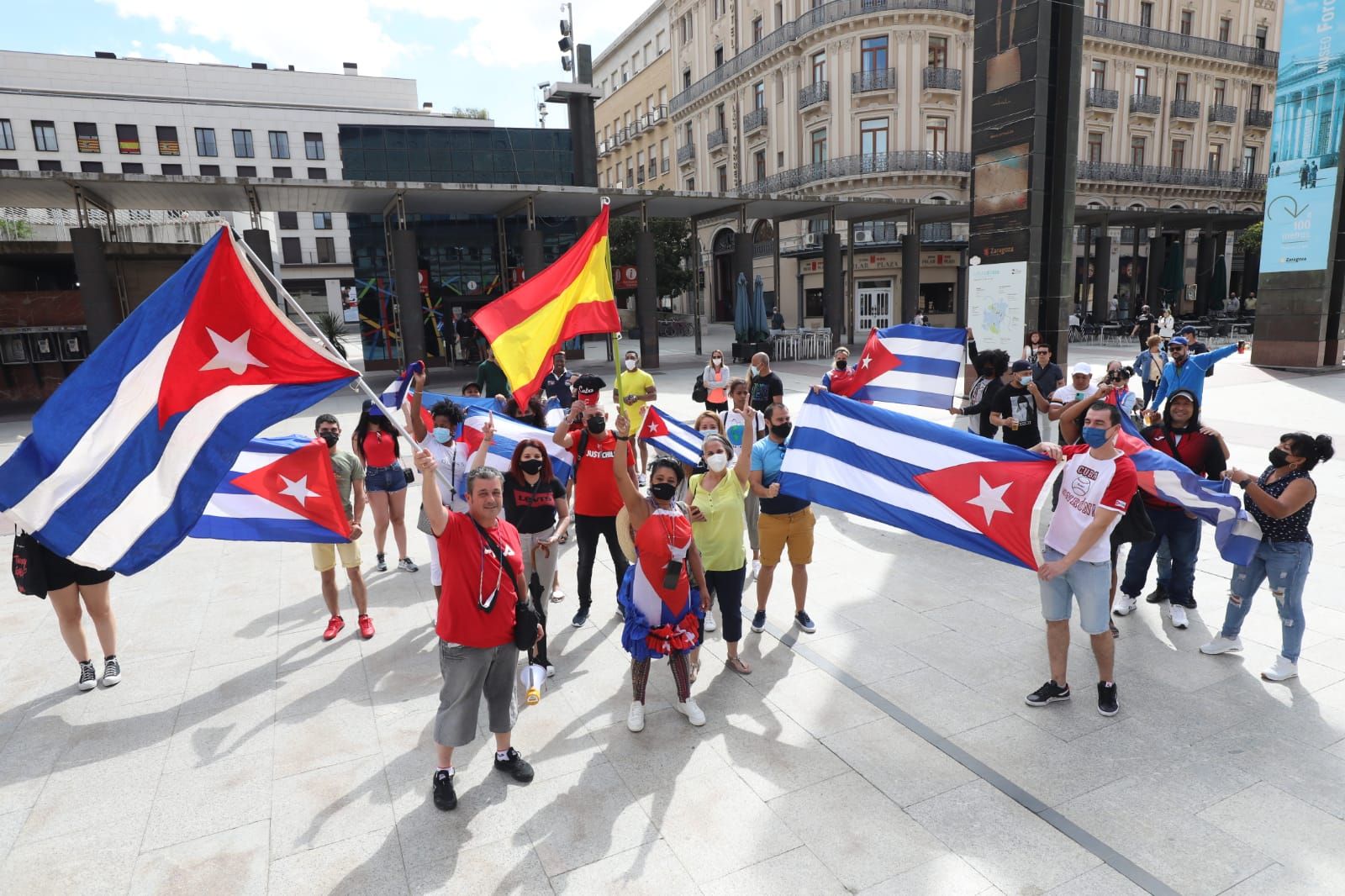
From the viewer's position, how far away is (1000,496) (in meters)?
5.25

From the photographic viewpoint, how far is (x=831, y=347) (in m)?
30.5

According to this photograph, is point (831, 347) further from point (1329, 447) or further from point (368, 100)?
point (368, 100)

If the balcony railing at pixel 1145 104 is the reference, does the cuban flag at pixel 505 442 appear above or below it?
below

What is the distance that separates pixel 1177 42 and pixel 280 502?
5800 centimetres

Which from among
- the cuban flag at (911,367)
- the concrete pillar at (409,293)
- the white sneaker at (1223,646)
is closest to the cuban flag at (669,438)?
the cuban flag at (911,367)

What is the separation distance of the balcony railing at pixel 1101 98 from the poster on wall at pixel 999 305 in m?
38.4

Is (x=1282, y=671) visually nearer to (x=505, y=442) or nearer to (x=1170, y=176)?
(x=505, y=442)

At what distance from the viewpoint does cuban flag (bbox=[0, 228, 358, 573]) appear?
4.27 meters

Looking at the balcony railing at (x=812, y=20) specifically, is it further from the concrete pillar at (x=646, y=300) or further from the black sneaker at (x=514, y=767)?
the black sneaker at (x=514, y=767)

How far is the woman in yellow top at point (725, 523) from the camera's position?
5.59 m

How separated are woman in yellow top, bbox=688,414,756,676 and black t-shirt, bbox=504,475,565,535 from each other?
1.10m

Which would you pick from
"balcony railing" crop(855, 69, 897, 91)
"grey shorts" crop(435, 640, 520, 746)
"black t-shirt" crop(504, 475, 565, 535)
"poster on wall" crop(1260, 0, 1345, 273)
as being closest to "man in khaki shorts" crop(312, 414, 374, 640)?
"black t-shirt" crop(504, 475, 565, 535)

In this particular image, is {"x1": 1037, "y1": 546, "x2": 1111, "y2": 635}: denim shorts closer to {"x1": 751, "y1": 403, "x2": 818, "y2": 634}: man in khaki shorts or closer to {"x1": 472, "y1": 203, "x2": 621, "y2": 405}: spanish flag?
{"x1": 751, "y1": 403, "x2": 818, "y2": 634}: man in khaki shorts

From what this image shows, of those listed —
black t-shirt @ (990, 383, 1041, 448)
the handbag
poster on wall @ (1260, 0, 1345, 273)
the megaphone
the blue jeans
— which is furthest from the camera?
poster on wall @ (1260, 0, 1345, 273)
